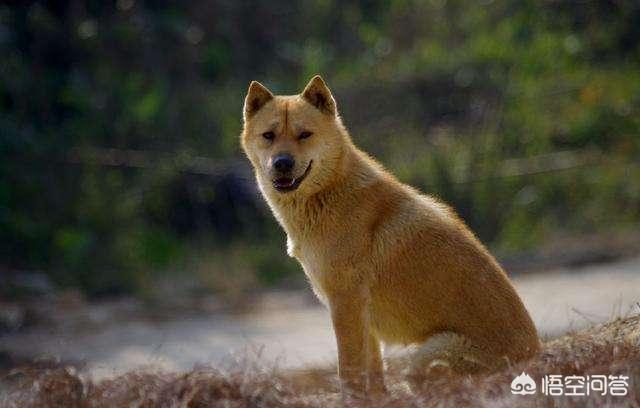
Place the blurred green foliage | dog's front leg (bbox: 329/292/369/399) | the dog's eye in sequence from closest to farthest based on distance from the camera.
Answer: dog's front leg (bbox: 329/292/369/399)
the dog's eye
the blurred green foliage

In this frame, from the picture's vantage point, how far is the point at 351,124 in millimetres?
13492

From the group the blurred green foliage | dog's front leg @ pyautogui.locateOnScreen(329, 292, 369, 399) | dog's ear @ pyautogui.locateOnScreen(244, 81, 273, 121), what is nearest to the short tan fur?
dog's front leg @ pyautogui.locateOnScreen(329, 292, 369, 399)

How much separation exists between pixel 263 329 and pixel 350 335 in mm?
4774

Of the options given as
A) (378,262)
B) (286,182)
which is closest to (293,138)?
(286,182)

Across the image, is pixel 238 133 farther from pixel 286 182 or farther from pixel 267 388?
pixel 267 388

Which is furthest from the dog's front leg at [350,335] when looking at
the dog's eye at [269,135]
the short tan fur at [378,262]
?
the dog's eye at [269,135]

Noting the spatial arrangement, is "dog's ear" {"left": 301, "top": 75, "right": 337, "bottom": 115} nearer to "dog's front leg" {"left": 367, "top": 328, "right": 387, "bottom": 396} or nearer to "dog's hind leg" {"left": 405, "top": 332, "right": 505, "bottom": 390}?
"dog's front leg" {"left": 367, "top": 328, "right": 387, "bottom": 396}

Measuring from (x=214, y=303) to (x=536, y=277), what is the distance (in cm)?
329

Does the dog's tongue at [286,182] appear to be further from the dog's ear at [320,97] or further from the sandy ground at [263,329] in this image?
the sandy ground at [263,329]

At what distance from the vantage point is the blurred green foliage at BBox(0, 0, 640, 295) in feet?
40.5

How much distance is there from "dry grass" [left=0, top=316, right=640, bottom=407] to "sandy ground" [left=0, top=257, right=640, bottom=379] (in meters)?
3.36

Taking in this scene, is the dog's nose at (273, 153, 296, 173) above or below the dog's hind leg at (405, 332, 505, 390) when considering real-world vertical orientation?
above

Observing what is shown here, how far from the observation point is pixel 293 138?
6066mm

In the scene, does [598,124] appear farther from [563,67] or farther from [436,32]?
[436,32]
